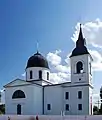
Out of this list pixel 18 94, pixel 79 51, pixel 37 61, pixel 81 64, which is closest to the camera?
pixel 81 64

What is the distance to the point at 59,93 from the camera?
46.2 metres

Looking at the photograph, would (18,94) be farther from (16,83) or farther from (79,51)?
(79,51)

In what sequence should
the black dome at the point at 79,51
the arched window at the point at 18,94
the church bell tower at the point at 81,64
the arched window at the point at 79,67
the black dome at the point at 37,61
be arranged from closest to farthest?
the church bell tower at the point at 81,64
the black dome at the point at 79,51
the arched window at the point at 79,67
the arched window at the point at 18,94
the black dome at the point at 37,61

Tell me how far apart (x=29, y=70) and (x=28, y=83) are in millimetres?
5020

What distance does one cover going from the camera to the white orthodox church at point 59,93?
1734 inches

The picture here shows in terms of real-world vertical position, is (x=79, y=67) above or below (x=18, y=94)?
above

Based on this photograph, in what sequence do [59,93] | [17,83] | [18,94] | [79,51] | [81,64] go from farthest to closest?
1. [17,83]
2. [18,94]
3. [59,93]
4. [79,51]
5. [81,64]

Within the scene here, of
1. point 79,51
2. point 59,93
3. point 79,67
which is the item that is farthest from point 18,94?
point 79,51

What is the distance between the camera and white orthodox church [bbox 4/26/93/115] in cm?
4403

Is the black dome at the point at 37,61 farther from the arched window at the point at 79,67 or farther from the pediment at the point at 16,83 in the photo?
the arched window at the point at 79,67

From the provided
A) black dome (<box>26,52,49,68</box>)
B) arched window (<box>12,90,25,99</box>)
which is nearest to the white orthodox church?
arched window (<box>12,90,25,99</box>)

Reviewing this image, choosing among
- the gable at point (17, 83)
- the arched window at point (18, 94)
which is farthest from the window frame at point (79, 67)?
the arched window at point (18, 94)

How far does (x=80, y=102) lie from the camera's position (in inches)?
1726

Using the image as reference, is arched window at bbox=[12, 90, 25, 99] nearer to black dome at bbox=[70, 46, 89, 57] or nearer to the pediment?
the pediment
